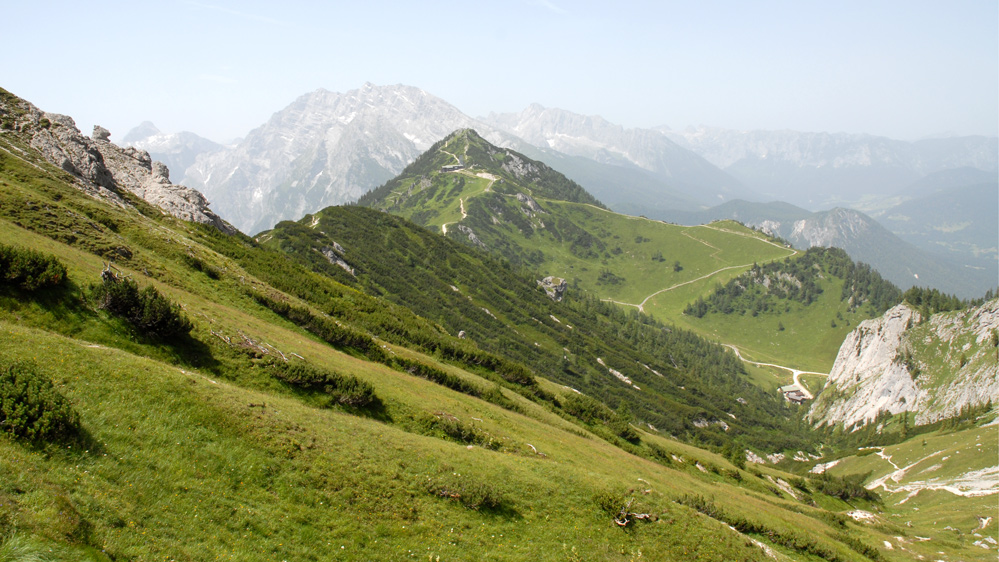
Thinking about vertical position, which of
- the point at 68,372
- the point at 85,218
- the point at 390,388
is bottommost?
the point at 390,388

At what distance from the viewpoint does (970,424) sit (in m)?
110

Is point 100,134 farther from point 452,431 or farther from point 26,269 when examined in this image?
point 452,431

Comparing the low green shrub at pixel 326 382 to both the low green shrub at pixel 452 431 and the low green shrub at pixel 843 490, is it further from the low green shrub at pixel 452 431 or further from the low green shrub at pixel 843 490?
the low green shrub at pixel 843 490

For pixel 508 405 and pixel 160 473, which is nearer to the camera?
pixel 160 473

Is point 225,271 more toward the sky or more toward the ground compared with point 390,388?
more toward the sky

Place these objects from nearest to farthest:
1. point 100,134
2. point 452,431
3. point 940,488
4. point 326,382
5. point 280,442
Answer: point 280,442, point 326,382, point 452,431, point 940,488, point 100,134

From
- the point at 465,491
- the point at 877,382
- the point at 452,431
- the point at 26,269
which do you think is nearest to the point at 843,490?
the point at 452,431

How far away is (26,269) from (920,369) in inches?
8195

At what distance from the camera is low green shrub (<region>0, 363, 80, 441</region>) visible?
46.7 feet

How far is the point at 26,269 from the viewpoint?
23984 mm

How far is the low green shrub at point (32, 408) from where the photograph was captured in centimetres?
Answer: 1424

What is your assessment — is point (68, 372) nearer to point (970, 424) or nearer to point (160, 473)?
point (160, 473)

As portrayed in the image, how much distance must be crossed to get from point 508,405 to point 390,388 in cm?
1745

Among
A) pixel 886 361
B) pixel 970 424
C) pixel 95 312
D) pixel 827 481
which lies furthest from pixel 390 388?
pixel 886 361
